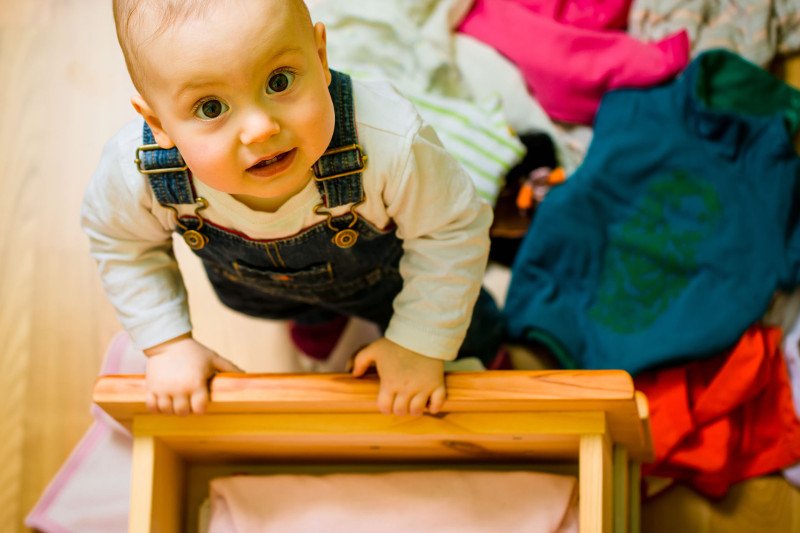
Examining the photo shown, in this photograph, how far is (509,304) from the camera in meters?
1.13

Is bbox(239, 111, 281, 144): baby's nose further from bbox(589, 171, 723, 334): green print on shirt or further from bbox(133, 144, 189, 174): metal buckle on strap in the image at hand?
bbox(589, 171, 723, 334): green print on shirt

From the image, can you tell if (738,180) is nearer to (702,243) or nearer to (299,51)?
(702,243)

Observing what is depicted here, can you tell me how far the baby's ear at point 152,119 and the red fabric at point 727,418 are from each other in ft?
2.18

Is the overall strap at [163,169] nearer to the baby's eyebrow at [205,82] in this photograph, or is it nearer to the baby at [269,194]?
the baby at [269,194]

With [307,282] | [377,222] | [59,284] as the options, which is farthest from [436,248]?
[59,284]

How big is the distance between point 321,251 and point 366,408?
136mm

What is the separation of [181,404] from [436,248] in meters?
0.24

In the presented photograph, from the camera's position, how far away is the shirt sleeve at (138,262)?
73 centimetres

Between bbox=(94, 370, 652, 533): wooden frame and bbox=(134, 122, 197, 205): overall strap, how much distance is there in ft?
0.53

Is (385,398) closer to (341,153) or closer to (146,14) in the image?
(341,153)

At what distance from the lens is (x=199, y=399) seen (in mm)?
746

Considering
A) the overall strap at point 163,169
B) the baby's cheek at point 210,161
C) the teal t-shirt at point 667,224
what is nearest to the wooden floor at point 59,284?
the teal t-shirt at point 667,224

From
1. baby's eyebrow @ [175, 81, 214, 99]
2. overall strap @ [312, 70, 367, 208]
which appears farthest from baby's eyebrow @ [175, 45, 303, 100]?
overall strap @ [312, 70, 367, 208]

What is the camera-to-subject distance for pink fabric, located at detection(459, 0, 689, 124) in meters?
1.17
